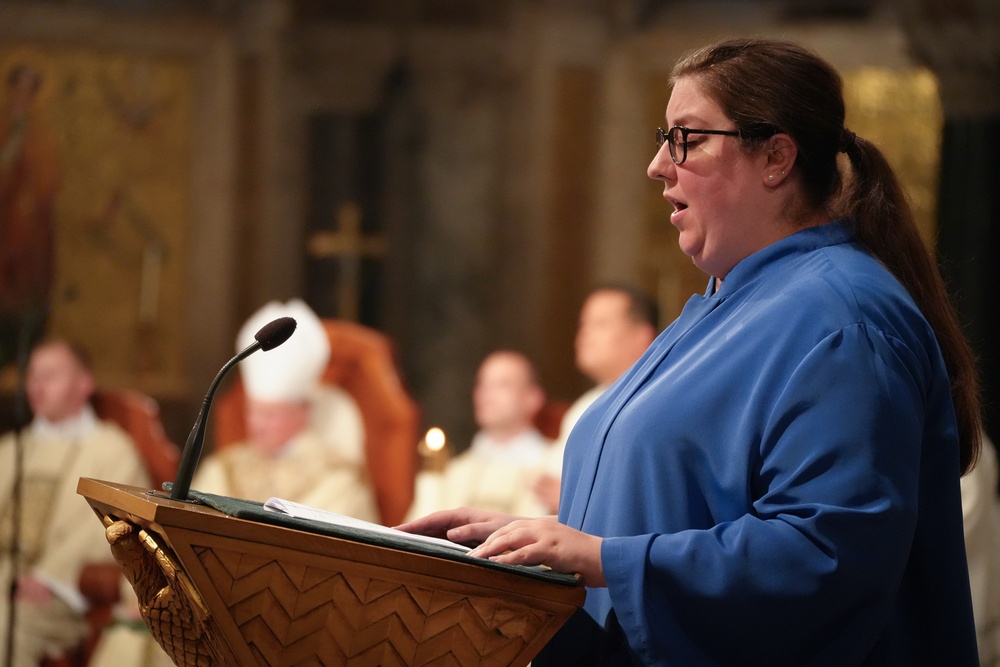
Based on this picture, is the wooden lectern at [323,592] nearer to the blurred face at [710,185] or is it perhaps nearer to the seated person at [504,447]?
the blurred face at [710,185]

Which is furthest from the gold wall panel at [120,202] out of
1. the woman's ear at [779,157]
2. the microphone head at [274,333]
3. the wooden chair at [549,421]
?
the woman's ear at [779,157]

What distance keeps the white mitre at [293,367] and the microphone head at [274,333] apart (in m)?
4.62

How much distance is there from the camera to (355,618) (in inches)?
66.6

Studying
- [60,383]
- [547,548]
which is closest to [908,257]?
[547,548]

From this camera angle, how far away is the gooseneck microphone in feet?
5.93

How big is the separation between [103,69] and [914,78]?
592cm

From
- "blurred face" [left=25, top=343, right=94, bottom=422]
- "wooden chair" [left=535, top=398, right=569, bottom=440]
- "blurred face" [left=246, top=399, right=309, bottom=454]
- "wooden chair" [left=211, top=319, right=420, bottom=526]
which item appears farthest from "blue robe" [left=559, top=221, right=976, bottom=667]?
"blurred face" [left=25, top=343, right=94, bottom=422]

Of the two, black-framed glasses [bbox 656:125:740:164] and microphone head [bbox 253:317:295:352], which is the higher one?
black-framed glasses [bbox 656:125:740:164]

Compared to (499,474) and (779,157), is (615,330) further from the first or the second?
(779,157)

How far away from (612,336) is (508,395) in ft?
Answer: 3.13

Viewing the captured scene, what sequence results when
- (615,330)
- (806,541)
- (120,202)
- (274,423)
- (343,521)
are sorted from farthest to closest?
(120,202)
(274,423)
(615,330)
(343,521)
(806,541)

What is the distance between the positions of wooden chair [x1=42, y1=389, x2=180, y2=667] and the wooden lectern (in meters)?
5.23

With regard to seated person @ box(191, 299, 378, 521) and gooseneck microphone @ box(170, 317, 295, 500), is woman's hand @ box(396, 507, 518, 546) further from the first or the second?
seated person @ box(191, 299, 378, 521)

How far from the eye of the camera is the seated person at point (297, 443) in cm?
672
